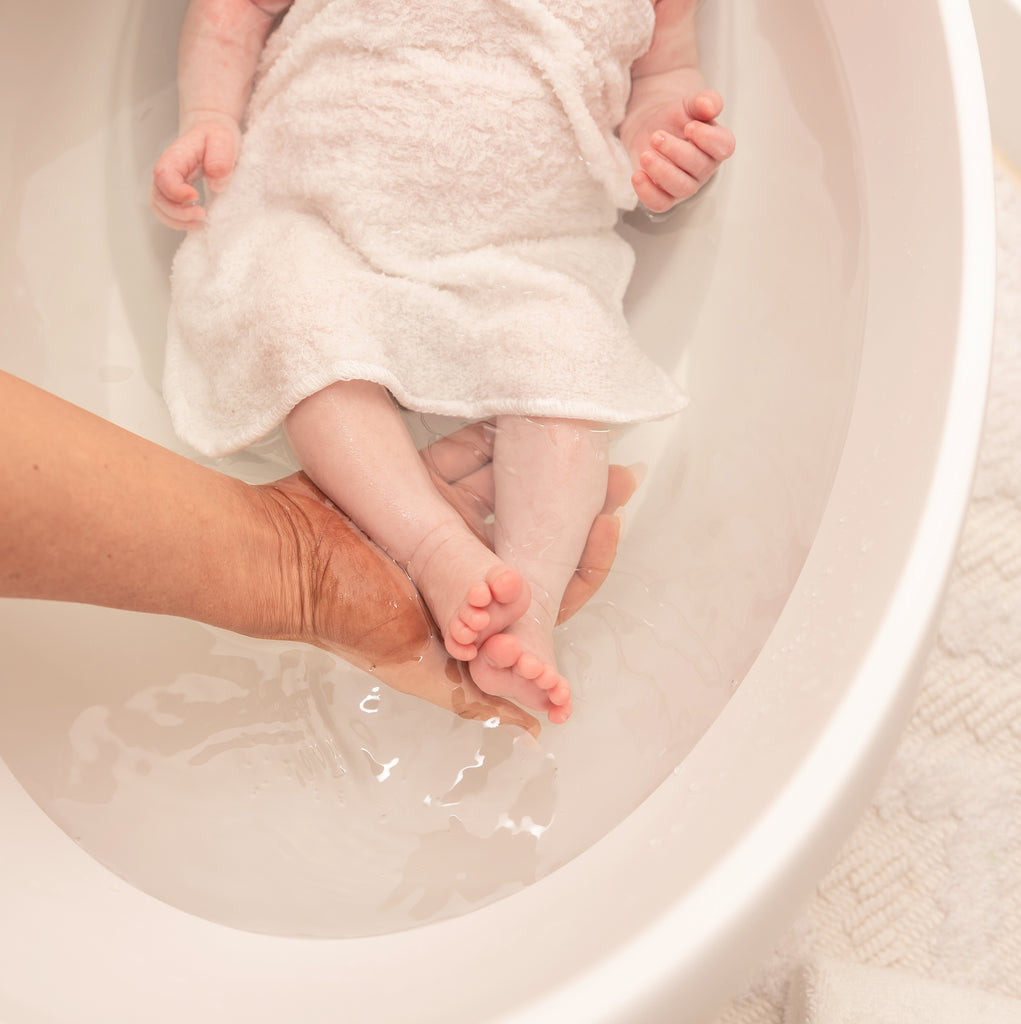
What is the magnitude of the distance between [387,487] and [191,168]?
1.19 ft

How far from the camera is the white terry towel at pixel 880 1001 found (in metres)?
0.85

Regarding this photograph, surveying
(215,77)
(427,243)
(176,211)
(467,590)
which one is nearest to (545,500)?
(467,590)

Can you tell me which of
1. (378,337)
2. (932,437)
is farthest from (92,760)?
(932,437)

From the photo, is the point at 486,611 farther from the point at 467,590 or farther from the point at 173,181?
the point at 173,181

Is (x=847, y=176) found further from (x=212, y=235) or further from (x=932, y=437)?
(x=212, y=235)

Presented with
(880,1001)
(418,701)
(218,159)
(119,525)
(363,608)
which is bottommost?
(880,1001)

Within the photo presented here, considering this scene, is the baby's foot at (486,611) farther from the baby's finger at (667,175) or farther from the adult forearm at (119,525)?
the baby's finger at (667,175)

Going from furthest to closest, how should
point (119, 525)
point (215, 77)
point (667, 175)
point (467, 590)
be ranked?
1. point (215, 77)
2. point (667, 175)
3. point (467, 590)
4. point (119, 525)

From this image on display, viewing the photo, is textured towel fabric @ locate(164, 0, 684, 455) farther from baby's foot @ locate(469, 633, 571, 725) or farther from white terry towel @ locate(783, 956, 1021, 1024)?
white terry towel @ locate(783, 956, 1021, 1024)

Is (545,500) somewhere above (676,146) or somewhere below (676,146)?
below

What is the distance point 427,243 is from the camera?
2.71ft

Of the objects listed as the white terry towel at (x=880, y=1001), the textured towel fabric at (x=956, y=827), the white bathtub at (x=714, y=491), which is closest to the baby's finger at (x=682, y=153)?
the white bathtub at (x=714, y=491)

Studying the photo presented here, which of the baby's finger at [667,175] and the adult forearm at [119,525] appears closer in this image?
the adult forearm at [119,525]

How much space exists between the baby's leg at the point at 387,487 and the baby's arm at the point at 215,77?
0.25m
